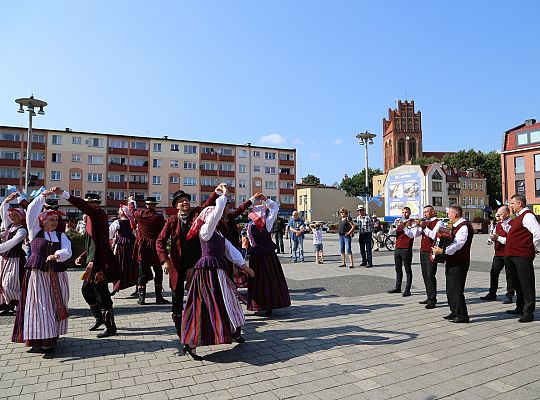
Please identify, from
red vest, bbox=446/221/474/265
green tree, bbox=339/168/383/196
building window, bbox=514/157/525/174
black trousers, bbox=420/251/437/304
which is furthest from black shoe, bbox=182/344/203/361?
green tree, bbox=339/168/383/196

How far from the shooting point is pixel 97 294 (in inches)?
219

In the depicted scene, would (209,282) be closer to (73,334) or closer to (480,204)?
(73,334)

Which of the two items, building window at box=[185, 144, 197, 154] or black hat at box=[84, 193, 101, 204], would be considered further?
building window at box=[185, 144, 197, 154]

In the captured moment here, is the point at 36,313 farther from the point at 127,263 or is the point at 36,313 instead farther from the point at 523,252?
the point at 523,252

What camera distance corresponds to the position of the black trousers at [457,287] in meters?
6.05

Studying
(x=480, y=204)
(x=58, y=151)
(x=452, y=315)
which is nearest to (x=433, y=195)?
(x=480, y=204)

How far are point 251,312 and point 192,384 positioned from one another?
3.20 meters

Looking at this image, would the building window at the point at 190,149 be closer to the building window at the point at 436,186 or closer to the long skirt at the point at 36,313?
the building window at the point at 436,186

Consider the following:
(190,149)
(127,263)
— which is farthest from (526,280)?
(190,149)

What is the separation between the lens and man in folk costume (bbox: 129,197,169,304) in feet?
25.4

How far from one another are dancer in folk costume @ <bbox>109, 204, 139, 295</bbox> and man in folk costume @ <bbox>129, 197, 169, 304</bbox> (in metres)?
0.19

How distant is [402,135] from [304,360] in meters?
109

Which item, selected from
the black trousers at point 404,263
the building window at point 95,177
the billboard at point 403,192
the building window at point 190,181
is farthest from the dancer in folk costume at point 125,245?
the billboard at point 403,192

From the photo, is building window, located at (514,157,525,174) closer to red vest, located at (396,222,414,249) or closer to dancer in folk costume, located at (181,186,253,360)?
red vest, located at (396,222,414,249)
